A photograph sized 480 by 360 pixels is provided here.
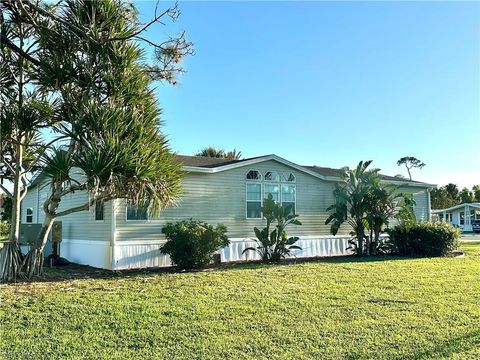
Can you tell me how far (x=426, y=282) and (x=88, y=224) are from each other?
9.89 m

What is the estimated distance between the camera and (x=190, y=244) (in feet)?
37.6

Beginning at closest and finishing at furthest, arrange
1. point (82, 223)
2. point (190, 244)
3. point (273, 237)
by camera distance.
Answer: point (190, 244) < point (273, 237) < point (82, 223)

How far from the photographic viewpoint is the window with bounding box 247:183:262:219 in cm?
1509

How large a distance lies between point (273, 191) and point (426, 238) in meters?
5.71

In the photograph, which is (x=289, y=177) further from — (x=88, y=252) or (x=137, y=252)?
(x=88, y=252)

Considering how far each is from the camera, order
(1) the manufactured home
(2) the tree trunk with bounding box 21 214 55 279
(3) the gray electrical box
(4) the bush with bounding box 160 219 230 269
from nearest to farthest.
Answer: (2) the tree trunk with bounding box 21 214 55 279 → (4) the bush with bounding box 160 219 230 269 → (1) the manufactured home → (3) the gray electrical box

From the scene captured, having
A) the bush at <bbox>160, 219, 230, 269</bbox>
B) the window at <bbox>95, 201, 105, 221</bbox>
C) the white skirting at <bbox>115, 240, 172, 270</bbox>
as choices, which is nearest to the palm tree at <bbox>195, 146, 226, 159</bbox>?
the window at <bbox>95, 201, 105, 221</bbox>

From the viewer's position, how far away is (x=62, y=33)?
9406mm

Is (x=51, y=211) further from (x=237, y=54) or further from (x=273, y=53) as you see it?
(x=273, y=53)

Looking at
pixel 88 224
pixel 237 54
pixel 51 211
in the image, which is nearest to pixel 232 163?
pixel 237 54

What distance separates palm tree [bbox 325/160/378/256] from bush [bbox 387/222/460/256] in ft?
4.56

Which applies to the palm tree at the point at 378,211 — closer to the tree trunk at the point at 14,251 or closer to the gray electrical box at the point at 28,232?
the gray electrical box at the point at 28,232

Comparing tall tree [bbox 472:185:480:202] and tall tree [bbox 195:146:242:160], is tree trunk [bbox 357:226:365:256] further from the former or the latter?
tall tree [bbox 472:185:480:202]

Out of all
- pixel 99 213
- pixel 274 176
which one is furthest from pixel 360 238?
pixel 99 213
